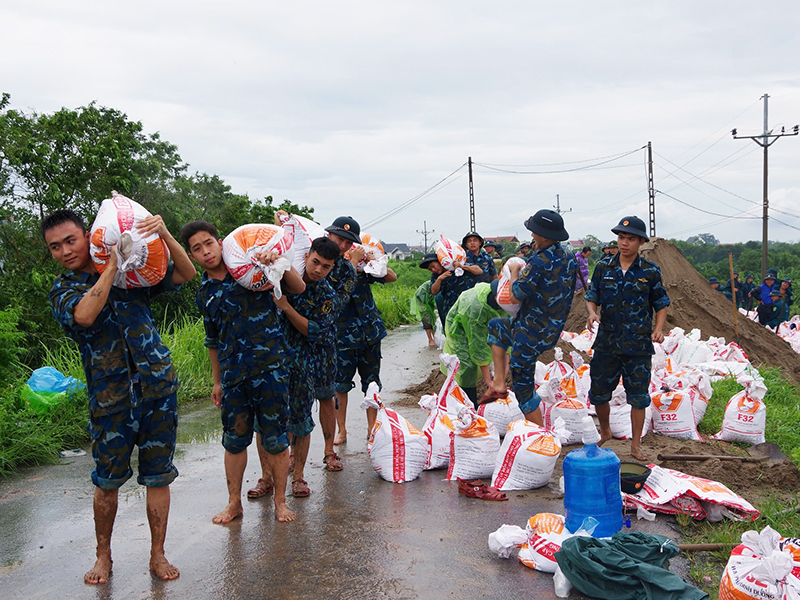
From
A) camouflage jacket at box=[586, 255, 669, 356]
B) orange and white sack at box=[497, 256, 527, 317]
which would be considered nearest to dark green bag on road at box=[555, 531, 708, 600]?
camouflage jacket at box=[586, 255, 669, 356]

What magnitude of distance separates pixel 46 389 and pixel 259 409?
3515 mm

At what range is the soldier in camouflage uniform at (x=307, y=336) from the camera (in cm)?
425

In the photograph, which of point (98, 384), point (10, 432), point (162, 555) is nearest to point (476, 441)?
point (162, 555)

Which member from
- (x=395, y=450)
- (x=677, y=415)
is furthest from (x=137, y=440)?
(x=677, y=415)

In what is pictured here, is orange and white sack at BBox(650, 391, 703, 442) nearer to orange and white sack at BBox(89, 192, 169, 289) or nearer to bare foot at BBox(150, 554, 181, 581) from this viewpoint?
bare foot at BBox(150, 554, 181, 581)

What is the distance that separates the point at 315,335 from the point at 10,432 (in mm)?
2985

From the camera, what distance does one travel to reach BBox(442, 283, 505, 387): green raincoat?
5.85 metres

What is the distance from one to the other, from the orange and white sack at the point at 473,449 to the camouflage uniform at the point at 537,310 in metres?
0.54

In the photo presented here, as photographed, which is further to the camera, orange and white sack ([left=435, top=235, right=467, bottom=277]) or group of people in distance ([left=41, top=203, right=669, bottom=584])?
orange and white sack ([left=435, top=235, right=467, bottom=277])

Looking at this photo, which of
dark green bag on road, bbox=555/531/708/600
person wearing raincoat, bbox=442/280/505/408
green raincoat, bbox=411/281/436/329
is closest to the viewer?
dark green bag on road, bbox=555/531/708/600

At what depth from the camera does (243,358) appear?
148 inches

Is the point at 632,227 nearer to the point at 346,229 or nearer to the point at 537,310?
the point at 537,310

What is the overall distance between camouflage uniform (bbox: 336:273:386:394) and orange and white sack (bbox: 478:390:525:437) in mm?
1015

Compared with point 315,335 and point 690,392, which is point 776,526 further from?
point 315,335
